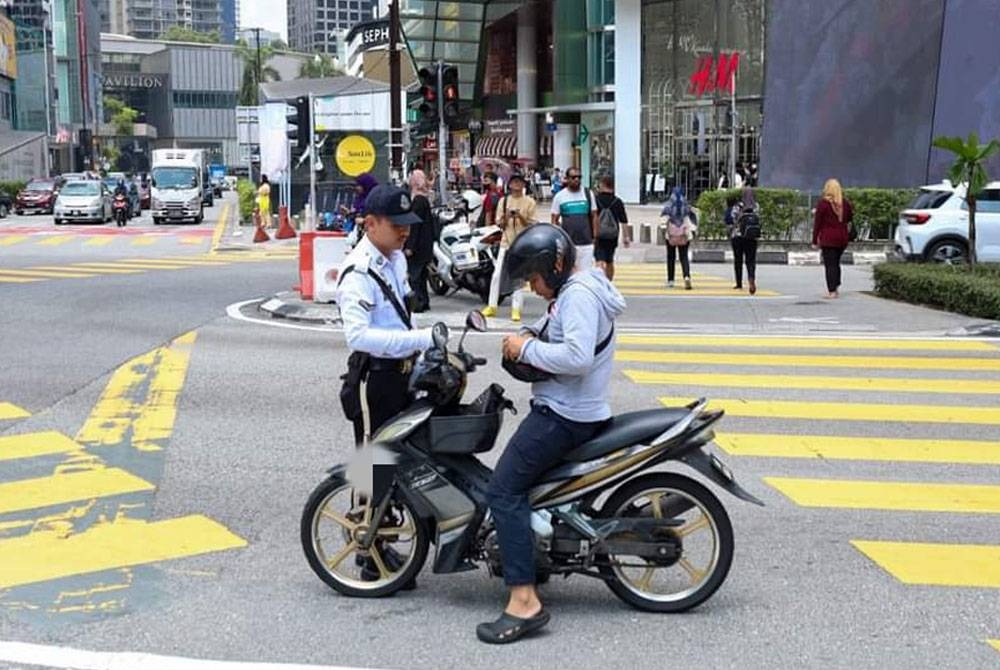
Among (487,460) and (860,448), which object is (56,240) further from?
(860,448)

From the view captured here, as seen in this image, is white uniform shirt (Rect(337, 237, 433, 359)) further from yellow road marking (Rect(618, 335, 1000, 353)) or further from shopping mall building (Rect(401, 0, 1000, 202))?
shopping mall building (Rect(401, 0, 1000, 202))

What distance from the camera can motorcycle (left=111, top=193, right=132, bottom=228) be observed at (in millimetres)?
42969

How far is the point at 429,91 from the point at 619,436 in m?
16.9

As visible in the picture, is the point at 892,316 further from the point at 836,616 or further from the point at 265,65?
the point at 265,65

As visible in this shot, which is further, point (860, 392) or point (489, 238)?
point (489, 238)

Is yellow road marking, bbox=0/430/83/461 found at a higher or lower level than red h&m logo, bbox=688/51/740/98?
lower

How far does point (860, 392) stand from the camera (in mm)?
10742

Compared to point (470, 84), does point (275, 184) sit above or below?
below

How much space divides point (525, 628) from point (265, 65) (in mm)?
122554

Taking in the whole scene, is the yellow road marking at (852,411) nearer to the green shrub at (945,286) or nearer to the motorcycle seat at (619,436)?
the motorcycle seat at (619,436)

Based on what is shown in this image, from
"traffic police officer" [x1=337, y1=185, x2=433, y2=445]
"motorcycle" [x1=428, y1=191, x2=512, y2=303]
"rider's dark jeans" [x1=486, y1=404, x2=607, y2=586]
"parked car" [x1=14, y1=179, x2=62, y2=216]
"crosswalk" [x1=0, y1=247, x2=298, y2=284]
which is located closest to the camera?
"rider's dark jeans" [x1=486, y1=404, x2=607, y2=586]

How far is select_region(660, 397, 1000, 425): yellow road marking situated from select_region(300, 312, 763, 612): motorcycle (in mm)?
4499

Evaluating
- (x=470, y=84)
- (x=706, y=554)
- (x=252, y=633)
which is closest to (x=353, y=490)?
(x=252, y=633)

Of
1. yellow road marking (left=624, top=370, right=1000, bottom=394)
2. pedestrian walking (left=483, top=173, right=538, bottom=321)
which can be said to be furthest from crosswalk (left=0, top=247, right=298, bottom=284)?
yellow road marking (left=624, top=370, right=1000, bottom=394)
